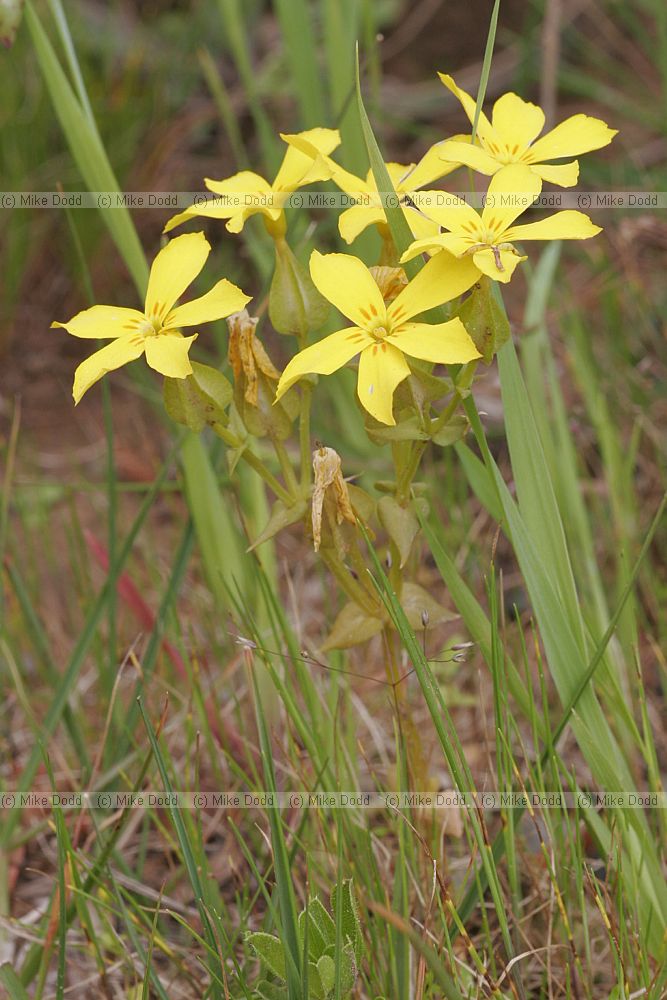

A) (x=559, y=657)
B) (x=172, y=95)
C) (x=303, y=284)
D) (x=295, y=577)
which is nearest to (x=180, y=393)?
(x=303, y=284)

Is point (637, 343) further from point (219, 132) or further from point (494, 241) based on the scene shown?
point (219, 132)

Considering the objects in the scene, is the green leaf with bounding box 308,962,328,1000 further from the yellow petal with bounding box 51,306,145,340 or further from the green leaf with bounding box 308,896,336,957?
the yellow petal with bounding box 51,306,145,340

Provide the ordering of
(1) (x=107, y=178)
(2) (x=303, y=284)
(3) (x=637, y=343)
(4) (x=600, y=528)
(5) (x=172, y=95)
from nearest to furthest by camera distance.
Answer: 1. (2) (x=303, y=284)
2. (1) (x=107, y=178)
3. (4) (x=600, y=528)
4. (3) (x=637, y=343)
5. (5) (x=172, y=95)

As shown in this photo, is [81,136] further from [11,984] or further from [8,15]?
[11,984]

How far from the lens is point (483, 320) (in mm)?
754

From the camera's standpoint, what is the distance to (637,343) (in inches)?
67.6

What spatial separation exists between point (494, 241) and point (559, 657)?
1.14 feet

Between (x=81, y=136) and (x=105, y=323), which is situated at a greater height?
(x=81, y=136)

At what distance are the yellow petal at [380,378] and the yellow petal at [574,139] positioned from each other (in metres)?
0.24

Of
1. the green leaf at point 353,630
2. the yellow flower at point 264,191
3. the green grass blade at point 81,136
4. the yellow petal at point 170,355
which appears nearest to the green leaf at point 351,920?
the green leaf at point 353,630

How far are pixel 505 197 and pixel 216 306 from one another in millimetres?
220

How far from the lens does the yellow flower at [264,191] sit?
0.80m

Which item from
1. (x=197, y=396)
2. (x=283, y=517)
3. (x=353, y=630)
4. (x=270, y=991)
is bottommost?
(x=270, y=991)

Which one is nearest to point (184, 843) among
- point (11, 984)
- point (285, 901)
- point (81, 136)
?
point (285, 901)
